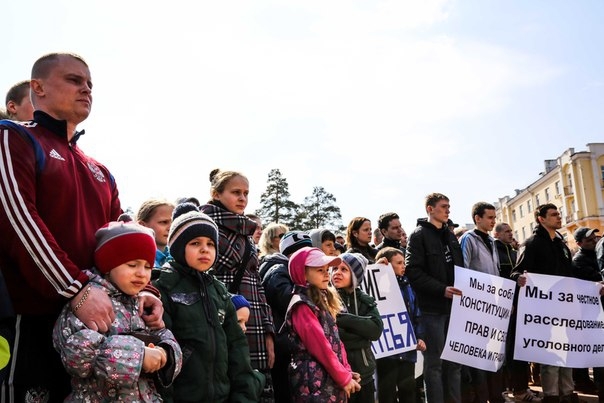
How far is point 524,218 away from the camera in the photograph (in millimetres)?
78438

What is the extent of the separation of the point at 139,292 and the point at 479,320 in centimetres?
535

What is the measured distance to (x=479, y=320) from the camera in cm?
712

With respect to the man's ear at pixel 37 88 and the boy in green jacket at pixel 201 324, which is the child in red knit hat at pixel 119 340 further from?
the man's ear at pixel 37 88

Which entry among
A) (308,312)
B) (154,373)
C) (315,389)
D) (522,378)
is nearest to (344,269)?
(308,312)

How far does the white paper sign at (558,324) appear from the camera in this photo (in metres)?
7.55

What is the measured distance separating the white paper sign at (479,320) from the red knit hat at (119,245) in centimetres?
481

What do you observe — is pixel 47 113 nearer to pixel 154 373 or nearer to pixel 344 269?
pixel 154 373

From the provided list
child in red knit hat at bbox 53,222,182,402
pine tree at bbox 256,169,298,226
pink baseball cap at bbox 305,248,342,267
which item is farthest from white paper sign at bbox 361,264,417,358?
pine tree at bbox 256,169,298,226

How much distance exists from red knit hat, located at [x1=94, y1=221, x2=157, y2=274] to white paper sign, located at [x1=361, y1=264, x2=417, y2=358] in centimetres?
407

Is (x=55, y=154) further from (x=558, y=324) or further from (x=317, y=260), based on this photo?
(x=558, y=324)

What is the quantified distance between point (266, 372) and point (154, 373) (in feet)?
5.35

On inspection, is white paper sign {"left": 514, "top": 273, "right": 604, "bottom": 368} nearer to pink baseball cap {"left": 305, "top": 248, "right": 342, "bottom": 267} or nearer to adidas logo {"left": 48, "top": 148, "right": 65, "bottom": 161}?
pink baseball cap {"left": 305, "top": 248, "right": 342, "bottom": 267}

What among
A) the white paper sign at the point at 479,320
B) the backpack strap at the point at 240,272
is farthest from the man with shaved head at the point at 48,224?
the white paper sign at the point at 479,320

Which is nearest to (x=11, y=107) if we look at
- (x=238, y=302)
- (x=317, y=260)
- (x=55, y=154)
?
(x=55, y=154)
